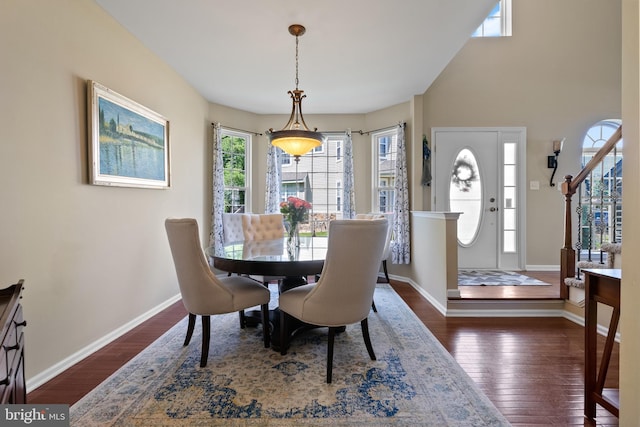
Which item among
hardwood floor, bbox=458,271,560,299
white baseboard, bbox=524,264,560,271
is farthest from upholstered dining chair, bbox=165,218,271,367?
white baseboard, bbox=524,264,560,271

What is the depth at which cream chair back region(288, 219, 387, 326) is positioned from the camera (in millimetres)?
1802

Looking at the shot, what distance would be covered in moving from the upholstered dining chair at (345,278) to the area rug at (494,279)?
2232 mm

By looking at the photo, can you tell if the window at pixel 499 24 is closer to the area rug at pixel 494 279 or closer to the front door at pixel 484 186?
the front door at pixel 484 186

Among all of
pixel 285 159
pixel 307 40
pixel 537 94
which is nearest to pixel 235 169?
pixel 285 159

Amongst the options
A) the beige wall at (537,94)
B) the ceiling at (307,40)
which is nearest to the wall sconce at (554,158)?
the beige wall at (537,94)

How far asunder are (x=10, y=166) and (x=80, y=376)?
4.50 feet

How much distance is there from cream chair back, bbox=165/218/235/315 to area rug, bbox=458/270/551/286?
2888 millimetres

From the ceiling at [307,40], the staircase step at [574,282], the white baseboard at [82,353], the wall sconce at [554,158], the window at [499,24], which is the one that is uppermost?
the window at [499,24]

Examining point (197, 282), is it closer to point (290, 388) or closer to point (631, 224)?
point (290, 388)

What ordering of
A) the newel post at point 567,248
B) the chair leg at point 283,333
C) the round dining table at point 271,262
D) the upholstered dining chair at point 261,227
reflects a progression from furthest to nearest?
the upholstered dining chair at point 261,227
the newel post at point 567,248
the chair leg at point 283,333
the round dining table at point 271,262

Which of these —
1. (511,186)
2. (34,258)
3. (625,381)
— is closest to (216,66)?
(34,258)

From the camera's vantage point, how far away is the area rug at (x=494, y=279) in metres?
3.64

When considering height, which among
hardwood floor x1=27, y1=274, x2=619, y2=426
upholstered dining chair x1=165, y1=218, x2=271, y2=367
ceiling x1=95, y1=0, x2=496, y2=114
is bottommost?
hardwood floor x1=27, y1=274, x2=619, y2=426

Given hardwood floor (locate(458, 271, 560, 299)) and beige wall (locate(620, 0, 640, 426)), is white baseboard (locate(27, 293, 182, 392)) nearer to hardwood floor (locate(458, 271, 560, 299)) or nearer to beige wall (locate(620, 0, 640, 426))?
beige wall (locate(620, 0, 640, 426))
